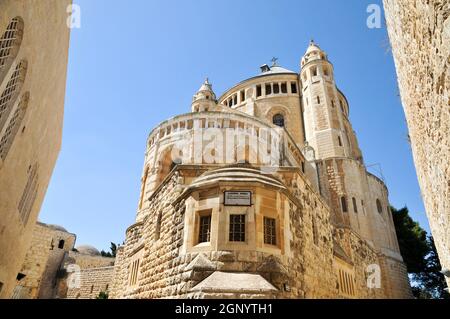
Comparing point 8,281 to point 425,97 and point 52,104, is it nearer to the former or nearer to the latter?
point 52,104

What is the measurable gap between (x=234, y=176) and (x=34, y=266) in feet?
64.9

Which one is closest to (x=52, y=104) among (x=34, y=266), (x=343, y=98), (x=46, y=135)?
(x=46, y=135)

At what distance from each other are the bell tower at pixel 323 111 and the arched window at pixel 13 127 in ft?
74.8

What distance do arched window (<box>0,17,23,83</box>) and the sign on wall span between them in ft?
18.0

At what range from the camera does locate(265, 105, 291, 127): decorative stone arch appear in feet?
102

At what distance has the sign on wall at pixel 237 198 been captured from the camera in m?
7.62

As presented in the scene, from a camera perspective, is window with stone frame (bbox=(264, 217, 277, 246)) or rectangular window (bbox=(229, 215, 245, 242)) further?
window with stone frame (bbox=(264, 217, 277, 246))

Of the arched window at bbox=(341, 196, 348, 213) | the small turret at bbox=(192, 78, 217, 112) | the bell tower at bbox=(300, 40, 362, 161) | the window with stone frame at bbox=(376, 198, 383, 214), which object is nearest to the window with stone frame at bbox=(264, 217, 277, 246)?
the arched window at bbox=(341, 196, 348, 213)

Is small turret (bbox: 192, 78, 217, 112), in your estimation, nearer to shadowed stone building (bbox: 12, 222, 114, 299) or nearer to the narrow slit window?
the narrow slit window

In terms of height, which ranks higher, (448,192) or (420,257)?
(420,257)

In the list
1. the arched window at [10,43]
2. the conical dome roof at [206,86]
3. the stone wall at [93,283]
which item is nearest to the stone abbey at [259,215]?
the arched window at [10,43]

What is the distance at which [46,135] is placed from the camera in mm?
10016

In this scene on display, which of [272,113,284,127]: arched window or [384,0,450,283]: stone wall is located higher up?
[272,113,284,127]: arched window

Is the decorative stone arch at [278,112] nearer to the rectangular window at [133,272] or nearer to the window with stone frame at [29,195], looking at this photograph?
the rectangular window at [133,272]
